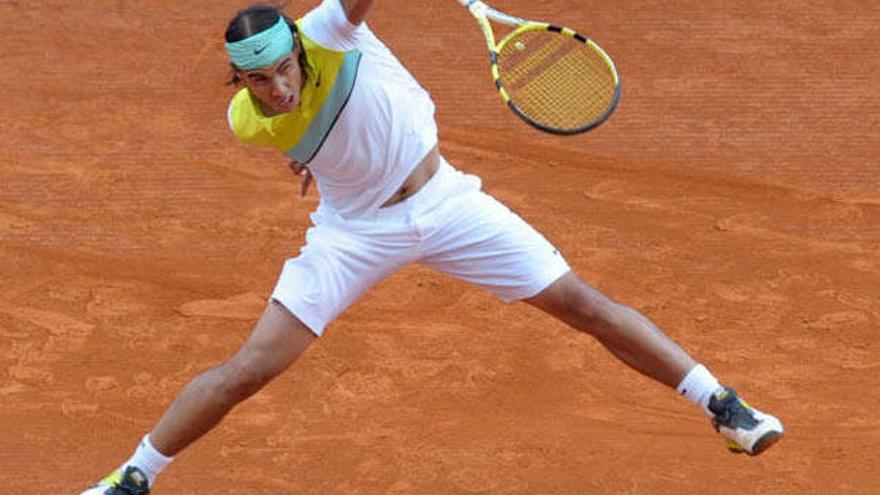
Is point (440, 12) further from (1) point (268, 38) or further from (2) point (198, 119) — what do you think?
(1) point (268, 38)

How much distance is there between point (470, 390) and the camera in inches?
320

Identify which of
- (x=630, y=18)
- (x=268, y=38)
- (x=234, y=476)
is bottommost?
(x=234, y=476)

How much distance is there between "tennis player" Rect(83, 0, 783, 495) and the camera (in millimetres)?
6344

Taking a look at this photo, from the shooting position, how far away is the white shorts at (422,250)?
650 cm

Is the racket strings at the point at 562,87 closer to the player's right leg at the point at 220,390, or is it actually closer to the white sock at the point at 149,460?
the player's right leg at the point at 220,390

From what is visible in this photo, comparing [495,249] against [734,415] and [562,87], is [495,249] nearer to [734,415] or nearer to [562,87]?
[562,87]

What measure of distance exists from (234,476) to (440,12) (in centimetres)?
472

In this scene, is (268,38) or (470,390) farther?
(470,390)

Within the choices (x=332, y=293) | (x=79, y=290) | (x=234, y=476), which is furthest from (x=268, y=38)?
(x=79, y=290)

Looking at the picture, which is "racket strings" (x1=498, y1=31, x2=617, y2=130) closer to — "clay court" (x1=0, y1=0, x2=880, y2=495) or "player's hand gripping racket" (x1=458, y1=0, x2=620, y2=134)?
"player's hand gripping racket" (x1=458, y1=0, x2=620, y2=134)

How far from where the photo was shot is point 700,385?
21.7 ft

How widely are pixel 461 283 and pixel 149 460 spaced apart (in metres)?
2.83

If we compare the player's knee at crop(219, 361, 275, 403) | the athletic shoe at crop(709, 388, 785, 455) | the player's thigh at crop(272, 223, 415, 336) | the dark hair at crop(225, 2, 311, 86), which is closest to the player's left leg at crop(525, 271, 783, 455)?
the athletic shoe at crop(709, 388, 785, 455)

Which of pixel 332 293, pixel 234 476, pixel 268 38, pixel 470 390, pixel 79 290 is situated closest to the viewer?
pixel 268 38
